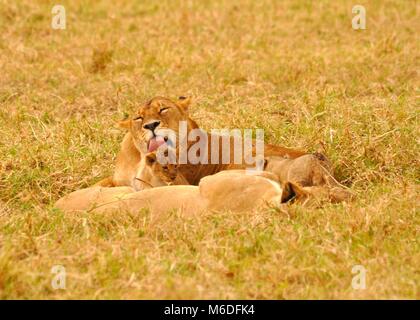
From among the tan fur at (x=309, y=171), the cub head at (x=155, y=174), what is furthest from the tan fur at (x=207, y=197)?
the cub head at (x=155, y=174)

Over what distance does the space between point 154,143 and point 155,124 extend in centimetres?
13

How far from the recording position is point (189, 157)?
7.01 metres

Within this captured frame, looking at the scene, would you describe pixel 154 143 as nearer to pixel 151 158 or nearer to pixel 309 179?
pixel 151 158

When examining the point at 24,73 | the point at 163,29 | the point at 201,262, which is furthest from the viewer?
the point at 163,29

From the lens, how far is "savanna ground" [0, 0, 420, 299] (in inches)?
212

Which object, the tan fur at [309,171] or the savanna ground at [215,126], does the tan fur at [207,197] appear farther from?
the tan fur at [309,171]

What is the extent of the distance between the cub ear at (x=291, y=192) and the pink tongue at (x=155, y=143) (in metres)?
1.07

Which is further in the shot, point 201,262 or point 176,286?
point 201,262

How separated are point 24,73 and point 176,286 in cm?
506

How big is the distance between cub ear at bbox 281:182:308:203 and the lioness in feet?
2.53

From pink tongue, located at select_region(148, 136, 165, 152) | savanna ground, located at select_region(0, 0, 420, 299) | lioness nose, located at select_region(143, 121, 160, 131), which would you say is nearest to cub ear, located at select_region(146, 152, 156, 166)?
pink tongue, located at select_region(148, 136, 165, 152)

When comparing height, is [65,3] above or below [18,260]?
above
